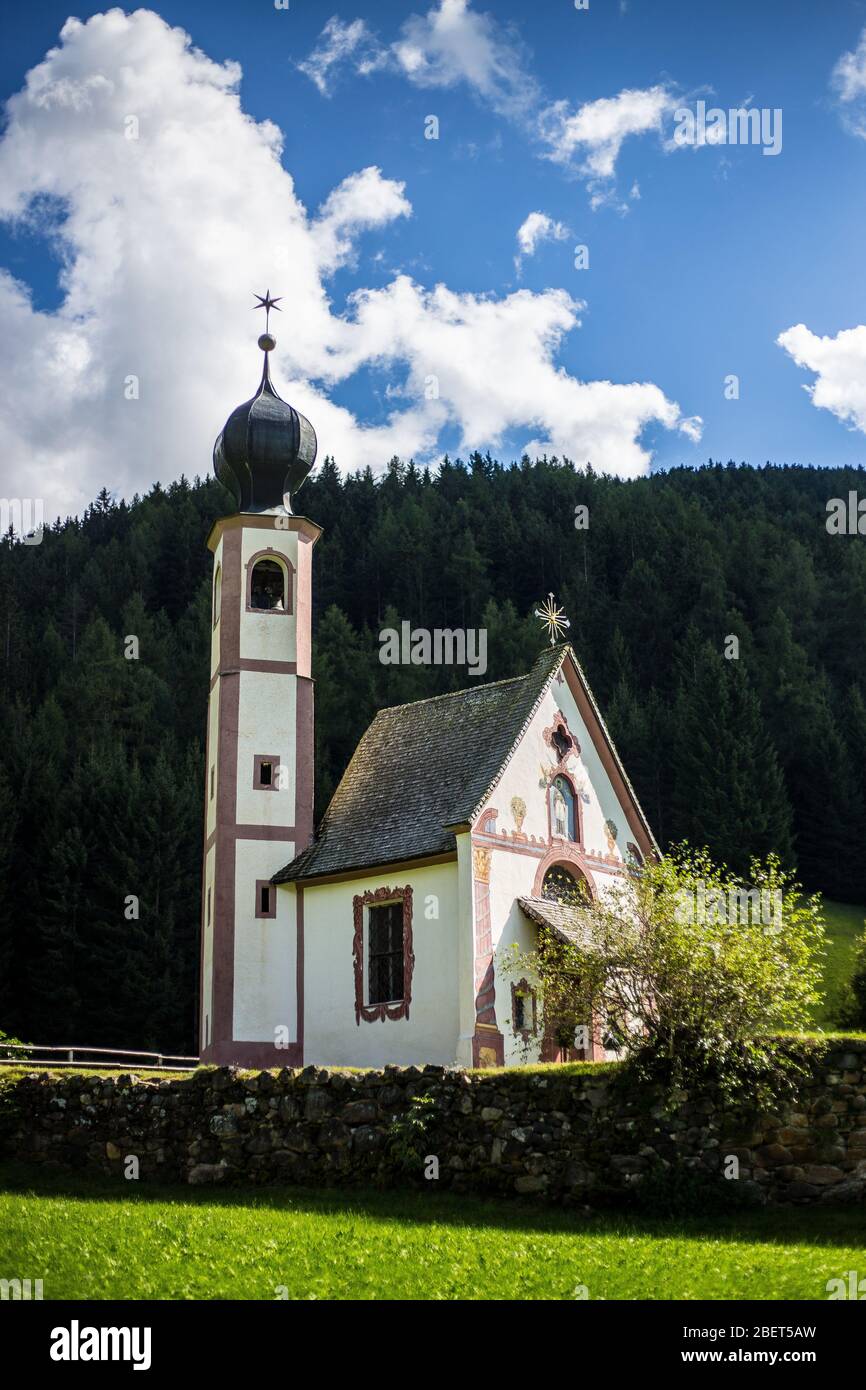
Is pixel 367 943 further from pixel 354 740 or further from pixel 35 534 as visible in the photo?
pixel 35 534

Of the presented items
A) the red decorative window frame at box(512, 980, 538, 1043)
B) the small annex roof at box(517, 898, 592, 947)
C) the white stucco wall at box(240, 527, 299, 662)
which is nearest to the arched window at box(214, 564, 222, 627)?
the white stucco wall at box(240, 527, 299, 662)

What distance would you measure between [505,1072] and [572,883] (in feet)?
39.1

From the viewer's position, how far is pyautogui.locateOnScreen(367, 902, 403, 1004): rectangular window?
90.6ft

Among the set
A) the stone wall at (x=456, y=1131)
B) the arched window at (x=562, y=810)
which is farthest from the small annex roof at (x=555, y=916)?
the stone wall at (x=456, y=1131)

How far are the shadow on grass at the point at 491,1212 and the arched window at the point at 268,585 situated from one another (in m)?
16.3

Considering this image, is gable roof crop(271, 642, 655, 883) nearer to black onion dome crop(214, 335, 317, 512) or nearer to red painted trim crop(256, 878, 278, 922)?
red painted trim crop(256, 878, 278, 922)

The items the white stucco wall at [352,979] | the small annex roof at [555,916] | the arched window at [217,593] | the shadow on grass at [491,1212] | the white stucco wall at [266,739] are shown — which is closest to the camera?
the shadow on grass at [491,1212]

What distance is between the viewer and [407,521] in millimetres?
78062

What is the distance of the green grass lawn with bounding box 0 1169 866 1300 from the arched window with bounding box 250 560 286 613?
17.3 m

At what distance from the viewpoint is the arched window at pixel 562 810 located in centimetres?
2894

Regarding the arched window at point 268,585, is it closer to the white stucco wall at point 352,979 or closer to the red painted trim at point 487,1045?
the white stucco wall at point 352,979

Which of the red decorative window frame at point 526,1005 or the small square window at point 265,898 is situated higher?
the small square window at point 265,898

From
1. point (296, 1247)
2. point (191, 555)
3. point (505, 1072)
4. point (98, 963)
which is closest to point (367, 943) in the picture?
point (505, 1072)

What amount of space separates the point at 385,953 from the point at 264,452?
1202cm
